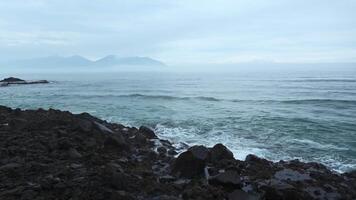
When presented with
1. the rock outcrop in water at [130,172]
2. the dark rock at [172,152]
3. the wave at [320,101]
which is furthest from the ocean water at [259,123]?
the rock outcrop in water at [130,172]

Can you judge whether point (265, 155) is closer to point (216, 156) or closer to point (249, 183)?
point (216, 156)

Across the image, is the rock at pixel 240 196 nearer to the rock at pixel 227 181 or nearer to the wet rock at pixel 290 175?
the rock at pixel 227 181

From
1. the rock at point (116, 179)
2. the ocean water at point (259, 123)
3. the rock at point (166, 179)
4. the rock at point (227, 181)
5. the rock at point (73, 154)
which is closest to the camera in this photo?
the rock at point (116, 179)

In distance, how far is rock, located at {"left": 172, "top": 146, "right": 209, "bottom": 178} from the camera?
31.9 ft

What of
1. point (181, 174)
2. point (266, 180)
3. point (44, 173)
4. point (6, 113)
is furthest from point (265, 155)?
point (6, 113)

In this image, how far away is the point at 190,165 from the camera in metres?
9.80

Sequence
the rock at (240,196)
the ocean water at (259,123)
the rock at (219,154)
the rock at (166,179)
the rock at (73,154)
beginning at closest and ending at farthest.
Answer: the rock at (240,196), the rock at (166,179), the rock at (73,154), the rock at (219,154), the ocean water at (259,123)

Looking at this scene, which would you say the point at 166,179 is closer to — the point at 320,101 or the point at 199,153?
the point at 199,153

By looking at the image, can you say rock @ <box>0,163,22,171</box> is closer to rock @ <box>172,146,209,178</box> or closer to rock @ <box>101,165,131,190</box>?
rock @ <box>101,165,131,190</box>

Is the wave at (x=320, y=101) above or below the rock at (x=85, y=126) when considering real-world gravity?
below

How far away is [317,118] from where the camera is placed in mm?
21703

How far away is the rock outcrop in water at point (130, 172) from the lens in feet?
24.3

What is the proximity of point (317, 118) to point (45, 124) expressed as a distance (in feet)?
49.2

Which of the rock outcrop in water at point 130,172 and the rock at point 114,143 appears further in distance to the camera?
the rock at point 114,143
